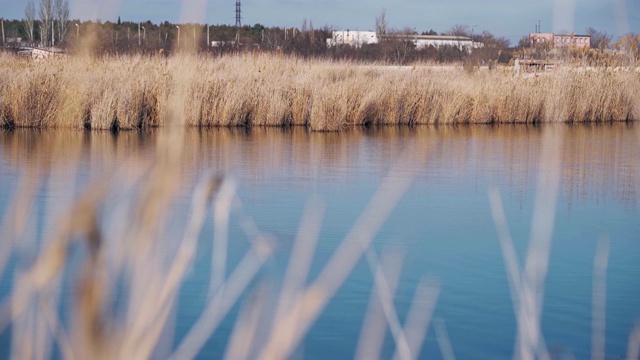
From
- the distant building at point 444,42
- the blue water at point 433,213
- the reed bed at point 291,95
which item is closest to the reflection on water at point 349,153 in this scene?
the blue water at point 433,213

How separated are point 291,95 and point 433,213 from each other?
898 centimetres

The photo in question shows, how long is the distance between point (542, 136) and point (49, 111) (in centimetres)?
743

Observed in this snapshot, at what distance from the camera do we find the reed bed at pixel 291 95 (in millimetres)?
13875

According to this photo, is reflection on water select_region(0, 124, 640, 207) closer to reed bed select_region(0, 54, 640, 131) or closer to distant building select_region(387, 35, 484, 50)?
reed bed select_region(0, 54, 640, 131)

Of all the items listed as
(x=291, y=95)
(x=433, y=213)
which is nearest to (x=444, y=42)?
(x=291, y=95)

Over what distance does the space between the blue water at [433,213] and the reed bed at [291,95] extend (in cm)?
104

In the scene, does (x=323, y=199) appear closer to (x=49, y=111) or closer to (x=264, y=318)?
(x=264, y=318)

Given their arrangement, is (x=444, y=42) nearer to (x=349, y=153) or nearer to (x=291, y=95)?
(x=291, y=95)

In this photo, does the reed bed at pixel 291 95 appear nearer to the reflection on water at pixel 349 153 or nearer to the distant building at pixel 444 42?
the reflection on water at pixel 349 153

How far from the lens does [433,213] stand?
6.67 m

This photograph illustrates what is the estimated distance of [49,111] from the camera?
14.0 m

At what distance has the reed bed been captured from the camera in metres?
13.9

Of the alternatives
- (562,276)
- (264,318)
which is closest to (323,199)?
(562,276)

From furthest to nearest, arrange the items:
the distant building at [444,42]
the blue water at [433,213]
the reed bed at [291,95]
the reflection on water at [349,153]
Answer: the distant building at [444,42] → the reed bed at [291,95] → the reflection on water at [349,153] → the blue water at [433,213]
